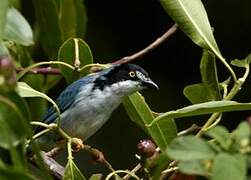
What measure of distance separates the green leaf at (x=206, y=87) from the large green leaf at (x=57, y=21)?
638mm

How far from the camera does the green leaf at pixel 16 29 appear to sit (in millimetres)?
1298

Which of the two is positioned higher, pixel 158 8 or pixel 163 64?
pixel 158 8

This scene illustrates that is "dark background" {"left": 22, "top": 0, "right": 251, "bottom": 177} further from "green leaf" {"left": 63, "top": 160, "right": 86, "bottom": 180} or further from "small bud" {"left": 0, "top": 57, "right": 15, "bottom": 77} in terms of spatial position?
"small bud" {"left": 0, "top": 57, "right": 15, "bottom": 77}

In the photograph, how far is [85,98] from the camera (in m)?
2.45

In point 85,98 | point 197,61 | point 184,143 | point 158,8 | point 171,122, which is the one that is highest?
point 184,143

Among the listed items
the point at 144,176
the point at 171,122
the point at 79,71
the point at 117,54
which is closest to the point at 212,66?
the point at 171,122

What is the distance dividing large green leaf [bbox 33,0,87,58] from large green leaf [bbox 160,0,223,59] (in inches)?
24.9

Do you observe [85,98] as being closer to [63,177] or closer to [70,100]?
[70,100]

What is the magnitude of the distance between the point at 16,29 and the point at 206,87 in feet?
1.76

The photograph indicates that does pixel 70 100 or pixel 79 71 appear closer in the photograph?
pixel 79 71

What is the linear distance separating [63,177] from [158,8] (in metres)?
2.70

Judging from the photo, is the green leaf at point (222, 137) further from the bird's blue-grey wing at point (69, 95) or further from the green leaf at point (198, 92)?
the bird's blue-grey wing at point (69, 95)

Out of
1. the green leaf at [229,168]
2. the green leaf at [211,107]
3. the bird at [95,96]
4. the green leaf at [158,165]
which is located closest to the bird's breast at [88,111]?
the bird at [95,96]

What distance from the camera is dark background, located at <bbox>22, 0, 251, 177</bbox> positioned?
4.02 metres
